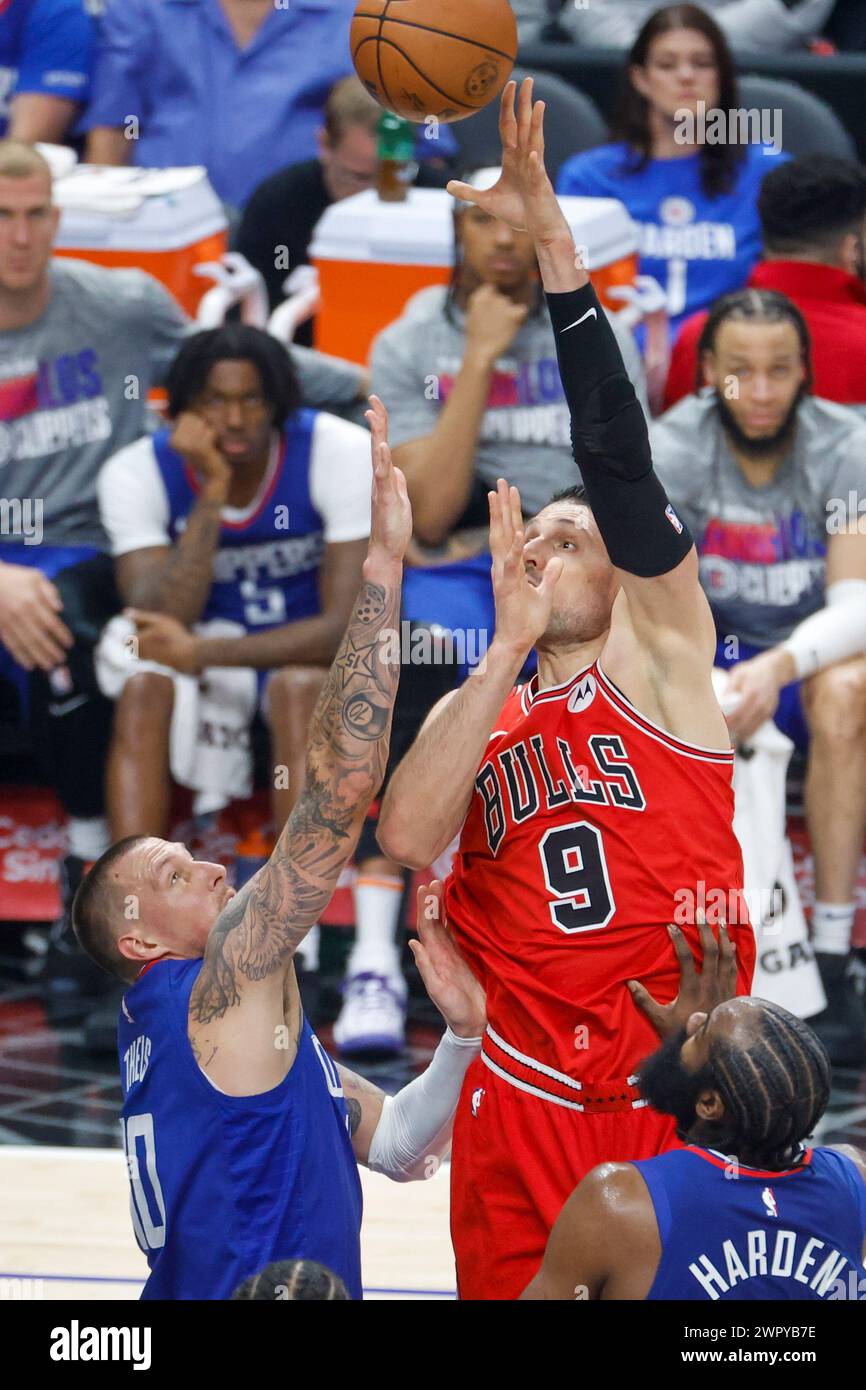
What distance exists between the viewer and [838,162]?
552 cm

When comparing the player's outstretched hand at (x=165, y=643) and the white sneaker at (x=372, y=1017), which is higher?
the player's outstretched hand at (x=165, y=643)

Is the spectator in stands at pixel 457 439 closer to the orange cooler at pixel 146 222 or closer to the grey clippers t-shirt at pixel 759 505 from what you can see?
the grey clippers t-shirt at pixel 759 505

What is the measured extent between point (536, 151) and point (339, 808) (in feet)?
3.30

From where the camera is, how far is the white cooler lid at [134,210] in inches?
229

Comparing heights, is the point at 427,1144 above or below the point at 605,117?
below

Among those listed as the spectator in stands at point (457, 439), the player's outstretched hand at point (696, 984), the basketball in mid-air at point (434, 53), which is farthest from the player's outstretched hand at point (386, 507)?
the spectator in stands at point (457, 439)

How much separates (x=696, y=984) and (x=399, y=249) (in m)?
3.24

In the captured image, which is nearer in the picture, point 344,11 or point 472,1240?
point 472,1240

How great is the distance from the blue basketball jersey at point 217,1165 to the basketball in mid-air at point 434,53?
173cm

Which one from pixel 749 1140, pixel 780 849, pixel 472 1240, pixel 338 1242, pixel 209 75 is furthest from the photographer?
pixel 209 75

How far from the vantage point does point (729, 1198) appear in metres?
2.48

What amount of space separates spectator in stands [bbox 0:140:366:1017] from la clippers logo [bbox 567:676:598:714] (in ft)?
8.38
